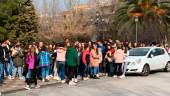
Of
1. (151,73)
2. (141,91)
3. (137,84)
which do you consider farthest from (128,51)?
(141,91)

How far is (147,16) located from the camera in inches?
1800

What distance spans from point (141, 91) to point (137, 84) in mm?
2442

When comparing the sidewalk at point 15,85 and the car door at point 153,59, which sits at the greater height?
the car door at point 153,59

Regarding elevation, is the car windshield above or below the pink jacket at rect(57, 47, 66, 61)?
below

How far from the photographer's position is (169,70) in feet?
84.6

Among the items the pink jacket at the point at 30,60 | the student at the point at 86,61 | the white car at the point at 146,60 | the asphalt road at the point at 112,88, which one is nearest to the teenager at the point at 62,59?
the asphalt road at the point at 112,88

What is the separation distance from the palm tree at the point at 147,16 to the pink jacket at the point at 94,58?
78.9ft

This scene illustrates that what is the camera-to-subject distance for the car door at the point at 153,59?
23578 millimetres

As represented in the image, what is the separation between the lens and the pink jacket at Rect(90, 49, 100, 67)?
21.3m

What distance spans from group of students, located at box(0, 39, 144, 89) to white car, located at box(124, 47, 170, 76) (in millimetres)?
632

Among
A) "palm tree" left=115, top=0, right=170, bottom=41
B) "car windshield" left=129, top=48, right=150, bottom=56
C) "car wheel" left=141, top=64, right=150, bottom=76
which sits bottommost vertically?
"car wheel" left=141, top=64, right=150, bottom=76

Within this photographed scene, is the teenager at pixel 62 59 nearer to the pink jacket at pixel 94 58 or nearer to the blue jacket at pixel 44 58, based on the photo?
the blue jacket at pixel 44 58

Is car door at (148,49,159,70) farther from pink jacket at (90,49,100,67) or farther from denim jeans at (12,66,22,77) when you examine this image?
denim jeans at (12,66,22,77)

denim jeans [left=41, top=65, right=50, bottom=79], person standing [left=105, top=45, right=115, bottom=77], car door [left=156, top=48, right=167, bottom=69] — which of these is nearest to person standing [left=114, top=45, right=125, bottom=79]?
person standing [left=105, top=45, right=115, bottom=77]
